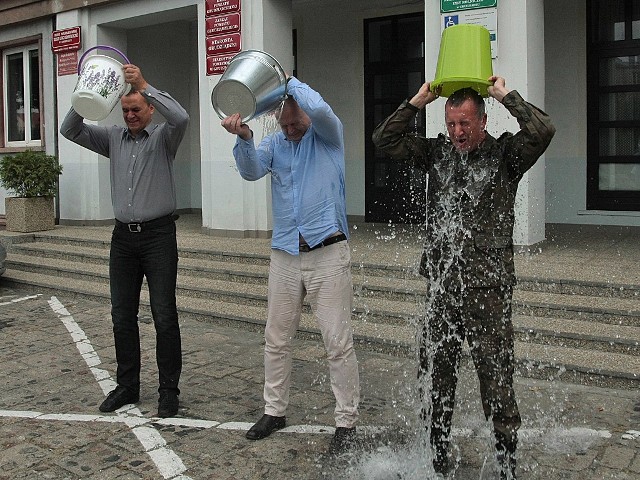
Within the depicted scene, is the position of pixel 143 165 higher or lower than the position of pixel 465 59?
lower

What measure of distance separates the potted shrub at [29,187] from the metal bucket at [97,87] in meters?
7.98


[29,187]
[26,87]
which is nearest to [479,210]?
[29,187]

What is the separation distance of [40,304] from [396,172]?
5.76 metres

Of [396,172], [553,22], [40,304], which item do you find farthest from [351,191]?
[40,304]

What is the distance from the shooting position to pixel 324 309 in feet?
13.4

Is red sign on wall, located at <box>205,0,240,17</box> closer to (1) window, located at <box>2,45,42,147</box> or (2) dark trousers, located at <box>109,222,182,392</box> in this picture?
(1) window, located at <box>2,45,42,147</box>

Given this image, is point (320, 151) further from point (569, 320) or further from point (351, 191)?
point (351, 191)

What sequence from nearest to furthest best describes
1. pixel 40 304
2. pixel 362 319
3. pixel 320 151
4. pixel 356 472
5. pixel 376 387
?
pixel 356 472, pixel 320 151, pixel 376 387, pixel 362 319, pixel 40 304

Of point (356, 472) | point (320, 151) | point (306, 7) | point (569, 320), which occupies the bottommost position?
point (356, 472)

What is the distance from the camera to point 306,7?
12430 mm

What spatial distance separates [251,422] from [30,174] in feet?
27.8

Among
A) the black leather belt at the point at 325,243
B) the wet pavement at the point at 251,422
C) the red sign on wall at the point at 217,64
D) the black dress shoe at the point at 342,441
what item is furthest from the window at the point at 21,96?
the black dress shoe at the point at 342,441

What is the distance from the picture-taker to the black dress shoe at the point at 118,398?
4910 mm

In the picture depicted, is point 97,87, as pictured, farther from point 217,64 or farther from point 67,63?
point 67,63
